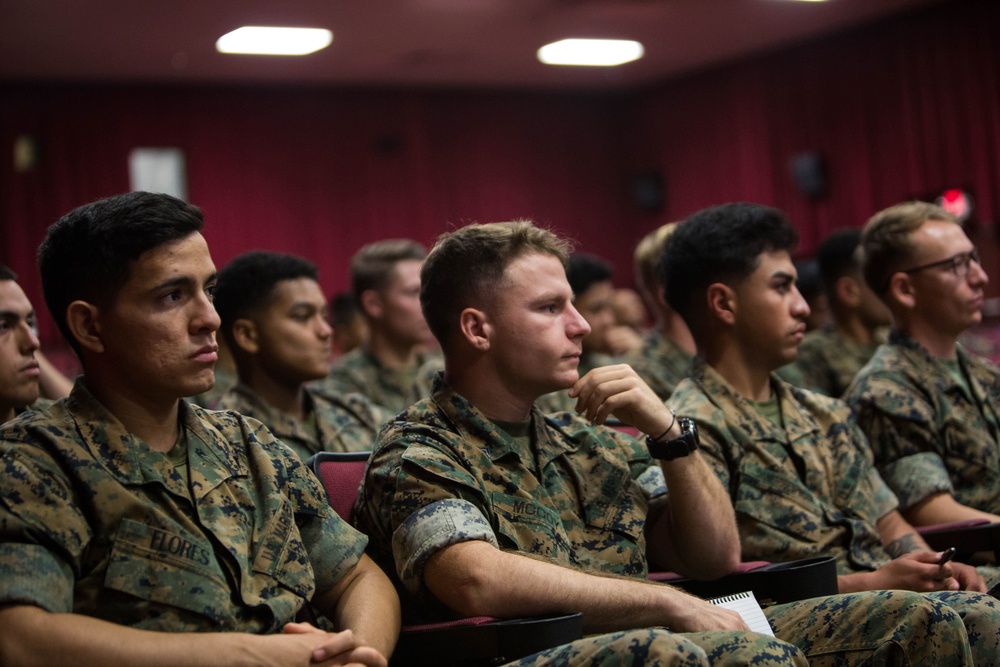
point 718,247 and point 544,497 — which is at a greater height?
point 718,247

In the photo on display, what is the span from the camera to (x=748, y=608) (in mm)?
2145

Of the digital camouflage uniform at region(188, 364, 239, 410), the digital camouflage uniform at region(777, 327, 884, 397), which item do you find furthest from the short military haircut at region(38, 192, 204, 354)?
the digital camouflage uniform at region(777, 327, 884, 397)

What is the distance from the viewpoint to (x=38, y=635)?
1517 mm

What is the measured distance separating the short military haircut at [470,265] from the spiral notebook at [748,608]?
731 millimetres

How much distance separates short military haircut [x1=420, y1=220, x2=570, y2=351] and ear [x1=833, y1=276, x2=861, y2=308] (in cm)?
258

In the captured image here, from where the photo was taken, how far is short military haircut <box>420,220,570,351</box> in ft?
7.41

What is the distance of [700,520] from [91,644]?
1.15 meters

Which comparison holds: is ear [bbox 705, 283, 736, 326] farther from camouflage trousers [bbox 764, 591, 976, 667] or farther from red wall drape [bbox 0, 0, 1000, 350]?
red wall drape [bbox 0, 0, 1000, 350]

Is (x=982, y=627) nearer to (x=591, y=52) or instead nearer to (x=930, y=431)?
(x=930, y=431)

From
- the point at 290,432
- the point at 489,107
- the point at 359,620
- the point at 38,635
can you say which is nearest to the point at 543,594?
the point at 359,620

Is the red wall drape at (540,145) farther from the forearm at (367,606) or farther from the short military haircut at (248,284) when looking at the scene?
the forearm at (367,606)

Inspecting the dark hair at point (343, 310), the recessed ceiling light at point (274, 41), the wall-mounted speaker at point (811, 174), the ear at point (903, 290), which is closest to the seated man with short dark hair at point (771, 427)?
the ear at point (903, 290)

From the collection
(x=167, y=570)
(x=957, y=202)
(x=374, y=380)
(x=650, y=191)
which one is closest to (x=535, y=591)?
(x=167, y=570)

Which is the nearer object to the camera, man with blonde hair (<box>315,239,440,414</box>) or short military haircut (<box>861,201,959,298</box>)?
short military haircut (<box>861,201,959,298</box>)
